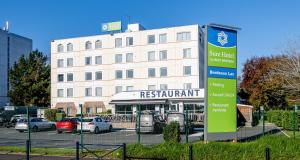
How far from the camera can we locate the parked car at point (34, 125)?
3785 centimetres

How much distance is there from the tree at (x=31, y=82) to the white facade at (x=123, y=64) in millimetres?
3391

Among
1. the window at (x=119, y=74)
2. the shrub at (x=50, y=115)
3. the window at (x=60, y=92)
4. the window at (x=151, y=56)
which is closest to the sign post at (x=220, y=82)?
the shrub at (x=50, y=115)

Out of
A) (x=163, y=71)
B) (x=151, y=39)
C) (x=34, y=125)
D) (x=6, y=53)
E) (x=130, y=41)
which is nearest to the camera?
(x=34, y=125)

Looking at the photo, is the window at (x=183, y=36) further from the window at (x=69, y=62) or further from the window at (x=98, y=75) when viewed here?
the window at (x=69, y=62)

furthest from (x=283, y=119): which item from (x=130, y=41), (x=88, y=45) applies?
(x=88, y=45)

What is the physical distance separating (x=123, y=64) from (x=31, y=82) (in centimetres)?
1938

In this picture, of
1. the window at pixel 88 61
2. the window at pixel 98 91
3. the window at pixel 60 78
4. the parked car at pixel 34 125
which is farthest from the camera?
the window at pixel 60 78

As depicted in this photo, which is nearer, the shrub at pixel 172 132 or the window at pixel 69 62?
the shrub at pixel 172 132

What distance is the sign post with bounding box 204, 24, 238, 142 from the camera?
16.1 metres

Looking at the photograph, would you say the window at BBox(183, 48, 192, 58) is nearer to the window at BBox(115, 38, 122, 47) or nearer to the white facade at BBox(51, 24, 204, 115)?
the white facade at BBox(51, 24, 204, 115)

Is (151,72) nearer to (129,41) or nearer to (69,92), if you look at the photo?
(129,41)

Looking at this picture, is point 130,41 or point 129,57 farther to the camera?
point 130,41

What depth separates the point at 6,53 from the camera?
102 metres

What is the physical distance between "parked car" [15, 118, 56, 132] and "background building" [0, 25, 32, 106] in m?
61.8
